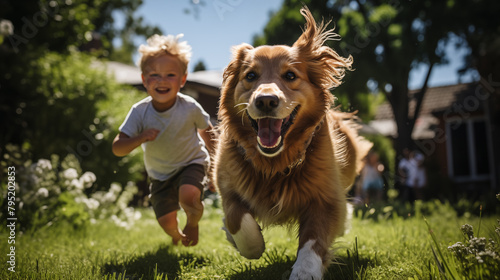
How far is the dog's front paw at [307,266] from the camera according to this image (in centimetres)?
227

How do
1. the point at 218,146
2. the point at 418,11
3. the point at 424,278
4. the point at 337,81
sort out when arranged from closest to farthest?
1. the point at 424,278
2. the point at 337,81
3. the point at 218,146
4. the point at 418,11

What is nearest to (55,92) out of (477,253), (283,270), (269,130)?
(269,130)

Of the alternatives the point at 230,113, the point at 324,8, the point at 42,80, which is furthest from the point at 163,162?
the point at 324,8

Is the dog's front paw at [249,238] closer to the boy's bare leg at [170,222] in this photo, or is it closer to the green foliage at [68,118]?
the boy's bare leg at [170,222]

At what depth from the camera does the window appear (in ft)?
55.0

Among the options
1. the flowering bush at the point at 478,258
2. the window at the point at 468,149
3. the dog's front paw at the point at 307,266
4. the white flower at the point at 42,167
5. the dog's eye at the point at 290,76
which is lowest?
the window at the point at 468,149

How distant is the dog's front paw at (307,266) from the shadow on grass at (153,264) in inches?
36.8

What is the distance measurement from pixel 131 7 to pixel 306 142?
23.4 meters

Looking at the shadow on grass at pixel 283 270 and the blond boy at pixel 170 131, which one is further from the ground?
the blond boy at pixel 170 131

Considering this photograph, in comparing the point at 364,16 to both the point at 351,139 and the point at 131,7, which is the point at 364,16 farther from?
the point at 131,7

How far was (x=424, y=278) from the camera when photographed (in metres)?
2.22

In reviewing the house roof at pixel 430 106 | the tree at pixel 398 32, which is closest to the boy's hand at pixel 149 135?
the tree at pixel 398 32

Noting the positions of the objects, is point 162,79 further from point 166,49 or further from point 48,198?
point 48,198

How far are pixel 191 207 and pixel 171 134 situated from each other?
0.70m
